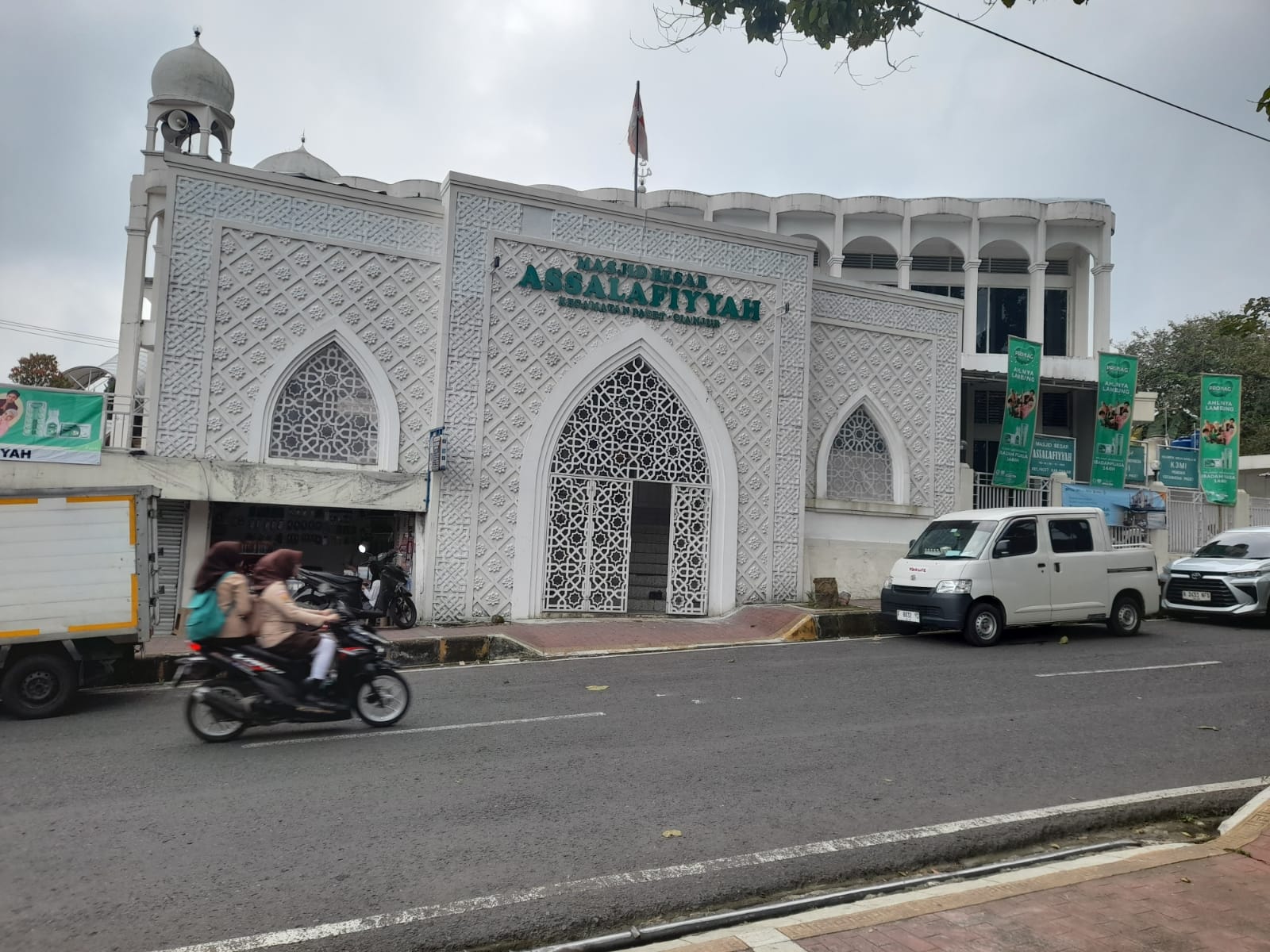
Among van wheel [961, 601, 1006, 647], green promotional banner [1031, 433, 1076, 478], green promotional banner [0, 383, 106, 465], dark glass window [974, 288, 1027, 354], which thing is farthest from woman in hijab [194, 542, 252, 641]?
dark glass window [974, 288, 1027, 354]

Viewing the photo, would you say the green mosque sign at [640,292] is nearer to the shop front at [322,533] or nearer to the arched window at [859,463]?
the arched window at [859,463]

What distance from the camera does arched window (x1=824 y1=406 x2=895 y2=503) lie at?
1631 centimetres

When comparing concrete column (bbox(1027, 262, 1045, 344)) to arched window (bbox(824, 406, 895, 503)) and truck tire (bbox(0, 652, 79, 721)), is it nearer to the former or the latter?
arched window (bbox(824, 406, 895, 503))

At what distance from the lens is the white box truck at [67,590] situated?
26.6 ft

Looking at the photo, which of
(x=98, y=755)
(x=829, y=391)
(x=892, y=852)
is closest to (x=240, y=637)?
(x=98, y=755)

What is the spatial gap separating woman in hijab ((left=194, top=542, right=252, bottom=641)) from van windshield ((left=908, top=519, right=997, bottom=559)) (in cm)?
878

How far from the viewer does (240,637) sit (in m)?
7.04

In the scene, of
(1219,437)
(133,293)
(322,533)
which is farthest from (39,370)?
(1219,437)

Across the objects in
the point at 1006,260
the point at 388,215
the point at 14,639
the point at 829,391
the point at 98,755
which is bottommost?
the point at 98,755

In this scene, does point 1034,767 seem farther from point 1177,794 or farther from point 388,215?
point 388,215

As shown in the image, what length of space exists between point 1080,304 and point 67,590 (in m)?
26.5

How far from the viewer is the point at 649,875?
4273 mm

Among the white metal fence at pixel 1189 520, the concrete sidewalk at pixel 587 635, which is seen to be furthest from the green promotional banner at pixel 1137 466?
the concrete sidewalk at pixel 587 635

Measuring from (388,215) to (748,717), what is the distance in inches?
A: 357
